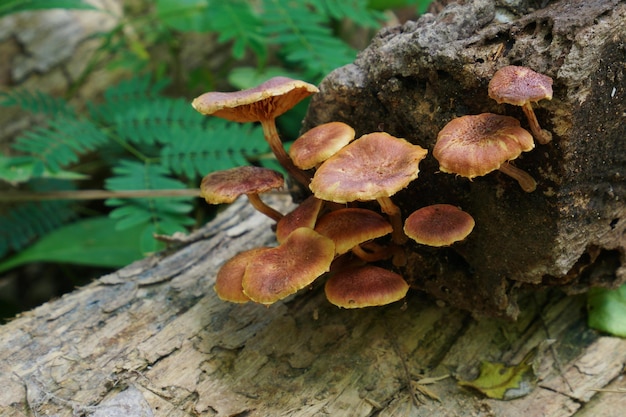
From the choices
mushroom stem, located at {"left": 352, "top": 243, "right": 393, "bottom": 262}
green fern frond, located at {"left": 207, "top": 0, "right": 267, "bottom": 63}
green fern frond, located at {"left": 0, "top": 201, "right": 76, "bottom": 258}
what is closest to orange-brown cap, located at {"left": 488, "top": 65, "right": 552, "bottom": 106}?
mushroom stem, located at {"left": 352, "top": 243, "right": 393, "bottom": 262}

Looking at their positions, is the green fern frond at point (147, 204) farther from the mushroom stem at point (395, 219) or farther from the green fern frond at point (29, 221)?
the mushroom stem at point (395, 219)

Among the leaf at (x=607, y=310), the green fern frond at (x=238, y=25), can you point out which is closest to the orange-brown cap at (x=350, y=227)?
the leaf at (x=607, y=310)

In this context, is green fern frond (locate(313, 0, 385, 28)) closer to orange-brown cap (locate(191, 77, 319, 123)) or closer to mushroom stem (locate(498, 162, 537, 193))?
orange-brown cap (locate(191, 77, 319, 123))

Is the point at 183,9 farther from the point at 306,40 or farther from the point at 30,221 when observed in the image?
the point at 30,221

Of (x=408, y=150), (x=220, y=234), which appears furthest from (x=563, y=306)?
(x=220, y=234)

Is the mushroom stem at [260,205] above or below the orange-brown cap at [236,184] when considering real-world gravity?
below

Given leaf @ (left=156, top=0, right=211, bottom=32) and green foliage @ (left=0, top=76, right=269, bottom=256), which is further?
leaf @ (left=156, top=0, right=211, bottom=32)

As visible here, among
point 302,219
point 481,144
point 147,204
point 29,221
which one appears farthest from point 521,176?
point 29,221

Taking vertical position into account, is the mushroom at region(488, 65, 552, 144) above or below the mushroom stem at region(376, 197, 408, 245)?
above

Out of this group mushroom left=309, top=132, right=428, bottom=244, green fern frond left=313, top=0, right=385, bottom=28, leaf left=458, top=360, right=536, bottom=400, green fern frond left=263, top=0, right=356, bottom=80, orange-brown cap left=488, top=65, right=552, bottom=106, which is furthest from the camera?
green fern frond left=313, top=0, right=385, bottom=28
